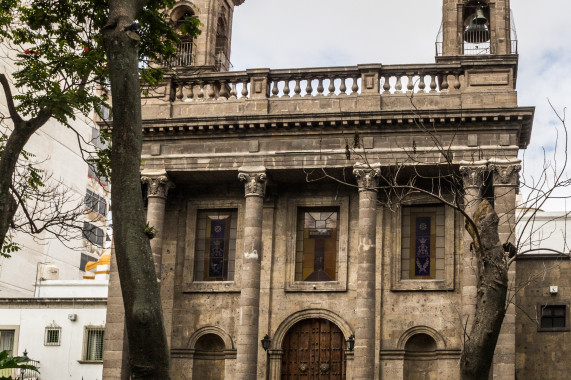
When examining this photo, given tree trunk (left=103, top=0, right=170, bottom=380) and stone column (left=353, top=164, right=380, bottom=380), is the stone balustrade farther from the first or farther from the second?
tree trunk (left=103, top=0, right=170, bottom=380)

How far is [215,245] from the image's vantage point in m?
35.6

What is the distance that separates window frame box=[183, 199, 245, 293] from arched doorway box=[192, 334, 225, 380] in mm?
1695

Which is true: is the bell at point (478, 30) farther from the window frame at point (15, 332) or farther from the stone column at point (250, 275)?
the window frame at point (15, 332)

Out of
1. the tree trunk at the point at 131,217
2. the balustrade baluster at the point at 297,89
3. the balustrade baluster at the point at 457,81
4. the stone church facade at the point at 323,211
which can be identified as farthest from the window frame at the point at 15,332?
the tree trunk at the point at 131,217

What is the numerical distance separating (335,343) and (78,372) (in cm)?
1645

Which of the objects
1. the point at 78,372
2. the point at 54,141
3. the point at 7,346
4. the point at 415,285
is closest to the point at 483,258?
the point at 415,285

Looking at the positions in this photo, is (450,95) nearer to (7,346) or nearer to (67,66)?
(67,66)

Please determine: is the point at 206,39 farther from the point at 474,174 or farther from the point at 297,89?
the point at 474,174

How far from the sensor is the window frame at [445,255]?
108ft

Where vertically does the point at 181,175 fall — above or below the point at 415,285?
above

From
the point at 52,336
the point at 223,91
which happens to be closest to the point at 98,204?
the point at 52,336

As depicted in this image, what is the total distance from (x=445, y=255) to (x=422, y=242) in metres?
0.95

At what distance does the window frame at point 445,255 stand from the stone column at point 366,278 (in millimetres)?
1345

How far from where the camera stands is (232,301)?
113 feet
